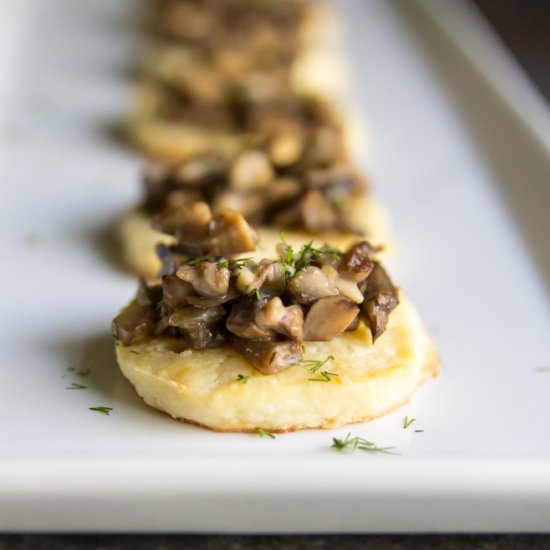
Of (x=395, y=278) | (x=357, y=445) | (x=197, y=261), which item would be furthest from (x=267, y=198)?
(x=357, y=445)

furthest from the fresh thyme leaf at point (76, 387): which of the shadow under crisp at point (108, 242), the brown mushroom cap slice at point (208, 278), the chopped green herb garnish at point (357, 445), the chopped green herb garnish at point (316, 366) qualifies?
the shadow under crisp at point (108, 242)

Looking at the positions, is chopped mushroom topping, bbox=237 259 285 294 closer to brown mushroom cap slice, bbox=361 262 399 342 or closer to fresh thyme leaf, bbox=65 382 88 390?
brown mushroom cap slice, bbox=361 262 399 342

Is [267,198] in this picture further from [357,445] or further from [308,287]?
[357,445]

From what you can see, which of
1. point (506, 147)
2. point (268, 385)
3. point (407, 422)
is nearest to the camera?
point (268, 385)

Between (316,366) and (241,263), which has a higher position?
(241,263)

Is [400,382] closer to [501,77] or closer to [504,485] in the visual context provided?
[504,485]

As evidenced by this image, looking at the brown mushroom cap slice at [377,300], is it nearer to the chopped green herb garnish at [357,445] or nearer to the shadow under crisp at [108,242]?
the chopped green herb garnish at [357,445]

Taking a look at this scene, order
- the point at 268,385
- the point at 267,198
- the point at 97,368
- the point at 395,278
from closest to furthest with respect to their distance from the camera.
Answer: the point at 268,385 → the point at 97,368 → the point at 395,278 → the point at 267,198
